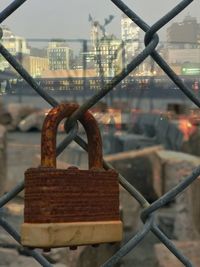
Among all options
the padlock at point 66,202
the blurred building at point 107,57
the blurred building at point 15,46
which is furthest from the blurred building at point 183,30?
the padlock at point 66,202

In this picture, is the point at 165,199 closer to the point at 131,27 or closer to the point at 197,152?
the point at 131,27

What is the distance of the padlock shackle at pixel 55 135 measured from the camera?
50cm

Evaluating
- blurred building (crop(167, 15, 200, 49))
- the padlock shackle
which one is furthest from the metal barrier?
blurred building (crop(167, 15, 200, 49))

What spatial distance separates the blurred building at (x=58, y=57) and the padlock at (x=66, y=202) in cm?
11

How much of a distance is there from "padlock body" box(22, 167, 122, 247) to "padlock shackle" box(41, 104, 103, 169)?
0.06 feet

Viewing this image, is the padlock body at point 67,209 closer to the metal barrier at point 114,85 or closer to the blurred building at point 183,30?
the metal barrier at point 114,85

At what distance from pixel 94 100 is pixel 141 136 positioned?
4.46 metres

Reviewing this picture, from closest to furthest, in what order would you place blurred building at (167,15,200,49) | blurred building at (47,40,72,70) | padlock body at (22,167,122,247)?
padlock body at (22,167,122,247) < blurred building at (47,40,72,70) < blurred building at (167,15,200,49)

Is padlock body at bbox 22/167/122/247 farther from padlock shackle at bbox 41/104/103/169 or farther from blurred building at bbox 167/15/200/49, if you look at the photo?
blurred building at bbox 167/15/200/49

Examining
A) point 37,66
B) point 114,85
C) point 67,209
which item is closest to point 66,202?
point 67,209

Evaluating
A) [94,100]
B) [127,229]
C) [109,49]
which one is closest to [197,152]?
[127,229]

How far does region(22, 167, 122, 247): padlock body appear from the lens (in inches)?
18.7

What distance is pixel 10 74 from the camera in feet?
2.33

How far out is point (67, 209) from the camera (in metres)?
0.49
